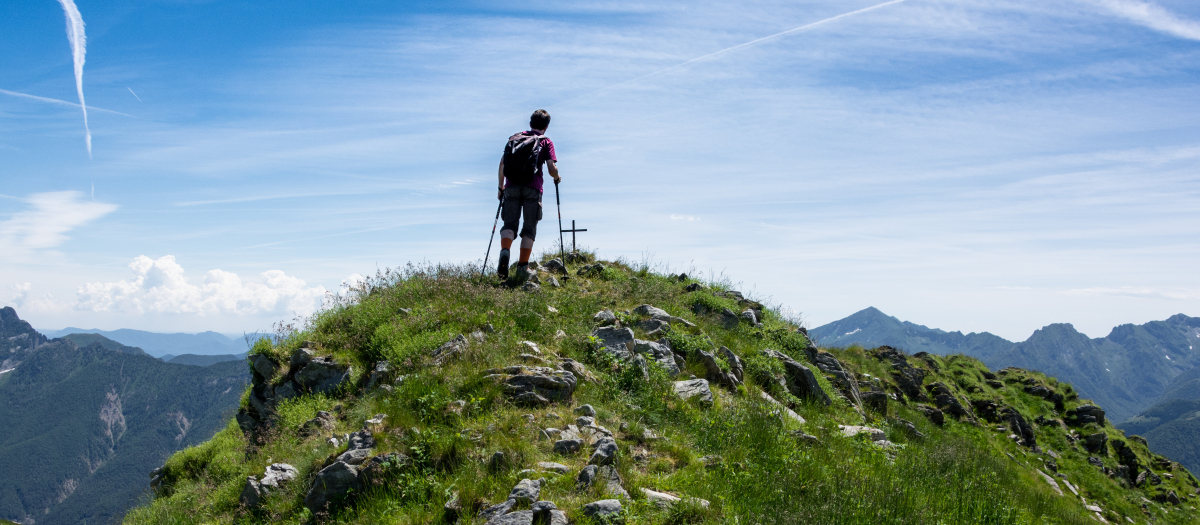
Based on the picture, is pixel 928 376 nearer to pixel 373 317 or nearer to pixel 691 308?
pixel 691 308

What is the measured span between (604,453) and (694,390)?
11.3 ft

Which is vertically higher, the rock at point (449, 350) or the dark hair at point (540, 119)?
the dark hair at point (540, 119)

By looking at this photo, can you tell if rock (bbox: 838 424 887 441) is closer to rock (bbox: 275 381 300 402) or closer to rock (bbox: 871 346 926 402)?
rock (bbox: 275 381 300 402)

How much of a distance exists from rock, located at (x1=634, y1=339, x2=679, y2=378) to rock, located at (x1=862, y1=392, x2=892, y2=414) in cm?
664

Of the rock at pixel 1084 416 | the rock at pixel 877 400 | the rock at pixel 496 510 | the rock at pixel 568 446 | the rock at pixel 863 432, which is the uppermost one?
the rock at pixel 568 446

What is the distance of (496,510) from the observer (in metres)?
6.24

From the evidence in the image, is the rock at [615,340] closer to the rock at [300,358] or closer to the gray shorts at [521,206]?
the gray shorts at [521,206]

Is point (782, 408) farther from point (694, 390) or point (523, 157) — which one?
point (523, 157)

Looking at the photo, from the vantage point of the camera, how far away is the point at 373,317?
41.9 feet

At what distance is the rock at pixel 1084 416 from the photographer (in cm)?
3127

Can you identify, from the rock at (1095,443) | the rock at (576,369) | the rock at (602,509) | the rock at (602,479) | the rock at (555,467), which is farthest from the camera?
the rock at (1095,443)

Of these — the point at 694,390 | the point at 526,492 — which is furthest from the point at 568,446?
the point at 694,390

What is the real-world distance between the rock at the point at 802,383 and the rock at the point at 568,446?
6346 millimetres

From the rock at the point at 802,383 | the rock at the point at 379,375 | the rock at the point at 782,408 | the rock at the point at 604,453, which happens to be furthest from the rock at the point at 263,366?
the rock at the point at 802,383
